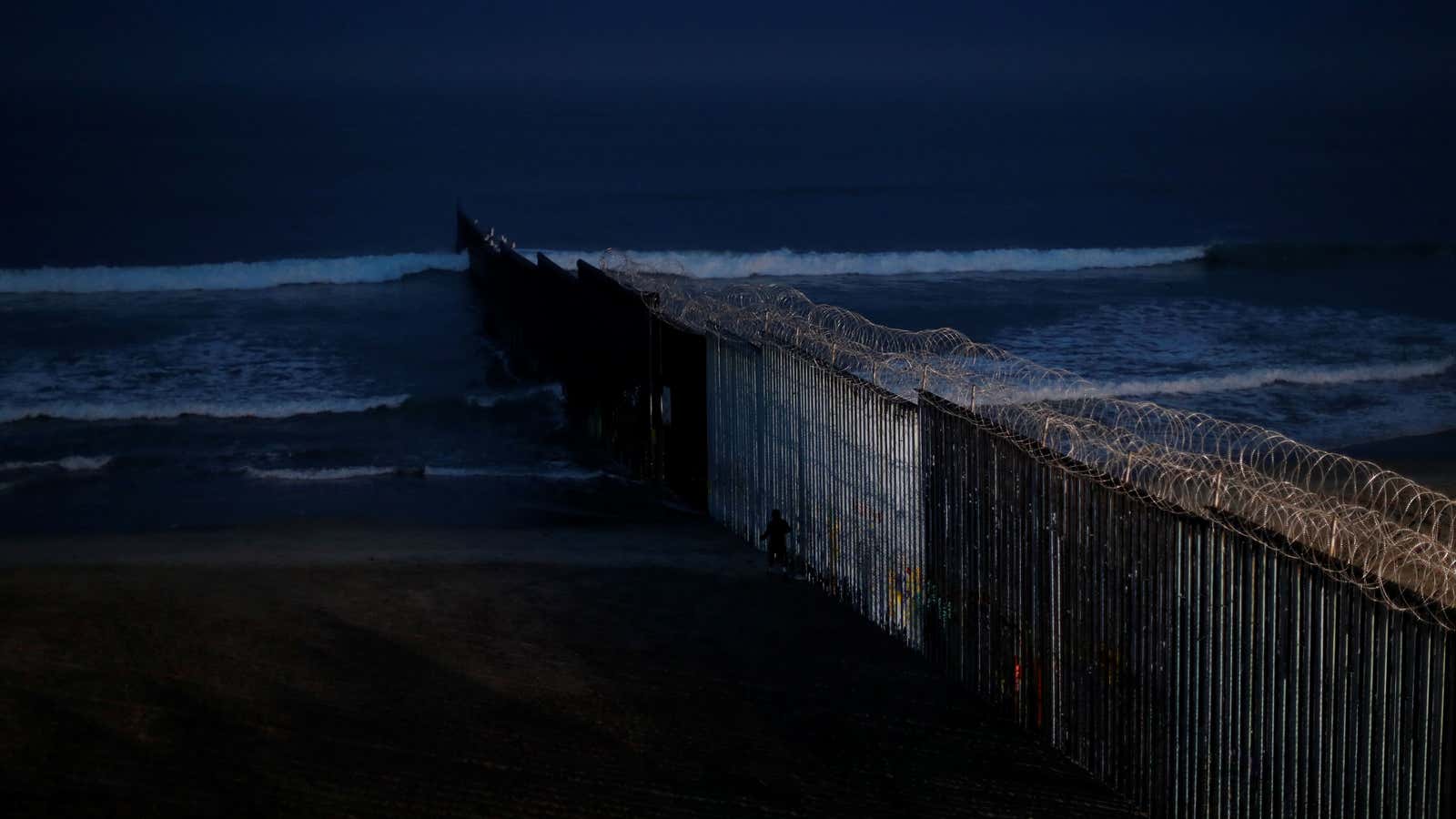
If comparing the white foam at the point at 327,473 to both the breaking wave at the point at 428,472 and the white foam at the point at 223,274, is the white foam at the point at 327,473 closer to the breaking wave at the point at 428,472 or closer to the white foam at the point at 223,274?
the breaking wave at the point at 428,472

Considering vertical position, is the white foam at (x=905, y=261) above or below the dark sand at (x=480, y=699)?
above

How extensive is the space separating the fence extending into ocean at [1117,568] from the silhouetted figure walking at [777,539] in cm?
15

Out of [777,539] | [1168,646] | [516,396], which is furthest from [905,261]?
[1168,646]

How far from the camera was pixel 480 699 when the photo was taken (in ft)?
32.4

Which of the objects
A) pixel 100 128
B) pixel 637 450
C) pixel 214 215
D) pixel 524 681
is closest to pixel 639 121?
pixel 100 128

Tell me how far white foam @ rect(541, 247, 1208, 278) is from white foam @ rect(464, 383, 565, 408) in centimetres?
1783

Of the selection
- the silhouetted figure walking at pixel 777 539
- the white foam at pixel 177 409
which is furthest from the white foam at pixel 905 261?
the silhouetted figure walking at pixel 777 539

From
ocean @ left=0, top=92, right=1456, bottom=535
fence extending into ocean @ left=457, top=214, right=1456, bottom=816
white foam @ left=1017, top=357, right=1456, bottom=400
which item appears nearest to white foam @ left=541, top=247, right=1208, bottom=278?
ocean @ left=0, top=92, right=1456, bottom=535

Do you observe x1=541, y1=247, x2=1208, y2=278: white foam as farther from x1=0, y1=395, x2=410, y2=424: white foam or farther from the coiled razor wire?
the coiled razor wire

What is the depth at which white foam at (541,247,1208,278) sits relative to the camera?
136 ft

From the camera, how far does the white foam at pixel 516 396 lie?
2225 centimetres

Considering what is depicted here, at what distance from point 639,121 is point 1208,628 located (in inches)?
3963

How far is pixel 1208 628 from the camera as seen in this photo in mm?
7574

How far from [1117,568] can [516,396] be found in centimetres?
1516
